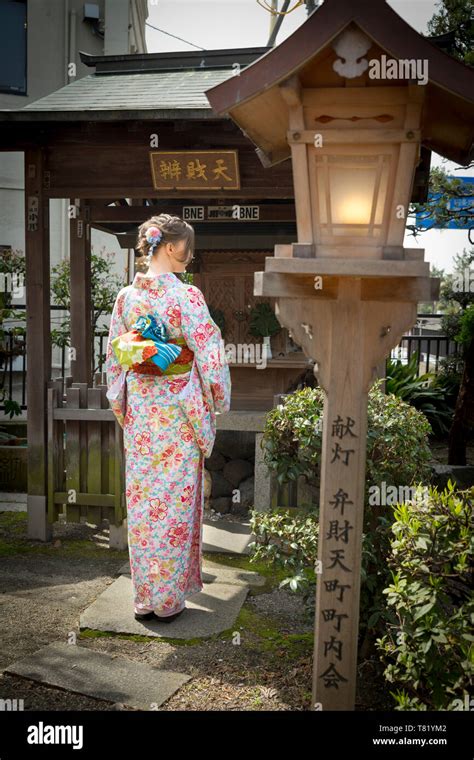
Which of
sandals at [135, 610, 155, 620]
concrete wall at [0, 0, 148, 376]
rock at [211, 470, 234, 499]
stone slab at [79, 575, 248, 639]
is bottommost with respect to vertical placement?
stone slab at [79, 575, 248, 639]

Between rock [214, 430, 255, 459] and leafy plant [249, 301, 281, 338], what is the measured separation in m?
2.15

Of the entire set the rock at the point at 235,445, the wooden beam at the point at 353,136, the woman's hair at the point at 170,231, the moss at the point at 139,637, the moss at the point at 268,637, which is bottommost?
the moss at the point at 268,637

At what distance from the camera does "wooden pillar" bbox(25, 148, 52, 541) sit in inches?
244

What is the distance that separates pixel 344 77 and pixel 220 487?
5359 mm

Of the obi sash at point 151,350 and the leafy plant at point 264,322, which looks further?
the leafy plant at point 264,322

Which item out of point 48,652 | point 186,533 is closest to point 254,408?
point 186,533

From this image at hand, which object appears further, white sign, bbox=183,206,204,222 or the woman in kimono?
white sign, bbox=183,206,204,222

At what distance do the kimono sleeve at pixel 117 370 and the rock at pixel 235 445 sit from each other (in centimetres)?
368

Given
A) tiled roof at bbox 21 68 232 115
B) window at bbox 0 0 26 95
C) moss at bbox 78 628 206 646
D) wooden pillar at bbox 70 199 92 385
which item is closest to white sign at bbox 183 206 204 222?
wooden pillar at bbox 70 199 92 385

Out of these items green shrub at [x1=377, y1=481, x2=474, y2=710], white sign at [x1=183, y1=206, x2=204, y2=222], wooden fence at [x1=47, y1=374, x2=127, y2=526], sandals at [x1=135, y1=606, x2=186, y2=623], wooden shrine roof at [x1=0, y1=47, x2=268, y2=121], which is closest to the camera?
green shrub at [x1=377, y1=481, x2=474, y2=710]

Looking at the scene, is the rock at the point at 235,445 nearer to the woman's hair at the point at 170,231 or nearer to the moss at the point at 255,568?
the moss at the point at 255,568

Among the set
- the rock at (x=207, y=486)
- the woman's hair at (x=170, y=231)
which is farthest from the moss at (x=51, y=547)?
the woman's hair at (x=170, y=231)

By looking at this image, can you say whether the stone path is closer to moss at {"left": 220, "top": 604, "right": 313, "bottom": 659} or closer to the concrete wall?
moss at {"left": 220, "top": 604, "right": 313, "bottom": 659}

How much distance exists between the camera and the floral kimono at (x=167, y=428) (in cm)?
447
